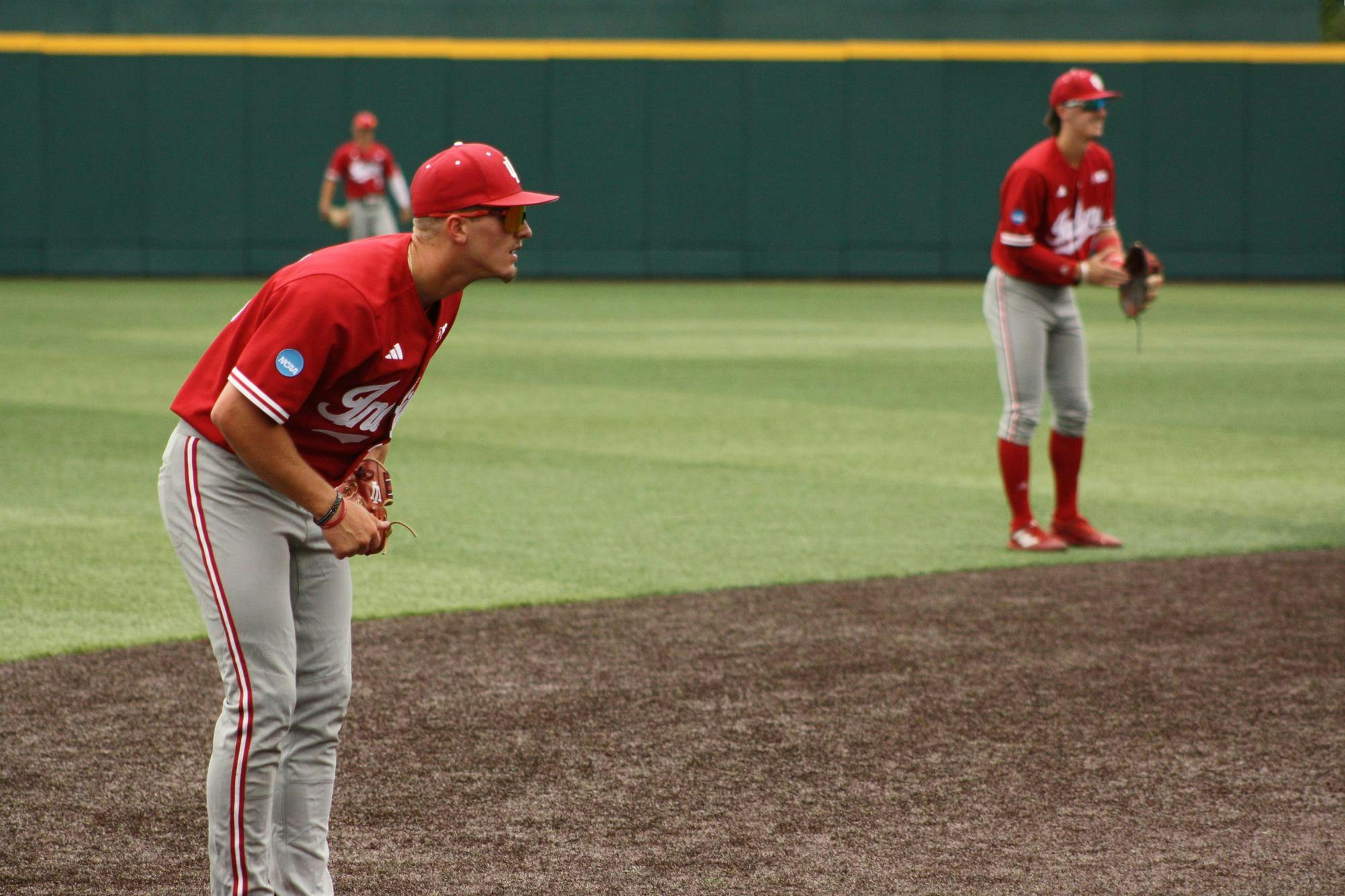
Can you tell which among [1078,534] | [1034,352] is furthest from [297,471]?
[1078,534]

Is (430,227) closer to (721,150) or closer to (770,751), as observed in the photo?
(770,751)

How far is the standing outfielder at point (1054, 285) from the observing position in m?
8.03

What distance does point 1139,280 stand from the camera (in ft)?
28.2

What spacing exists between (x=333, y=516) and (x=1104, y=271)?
5.55 m

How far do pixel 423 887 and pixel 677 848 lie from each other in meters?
0.62

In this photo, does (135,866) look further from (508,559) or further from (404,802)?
(508,559)

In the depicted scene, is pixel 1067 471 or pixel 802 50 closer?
pixel 1067 471

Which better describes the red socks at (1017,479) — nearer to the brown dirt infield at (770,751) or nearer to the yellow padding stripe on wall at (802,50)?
the brown dirt infield at (770,751)

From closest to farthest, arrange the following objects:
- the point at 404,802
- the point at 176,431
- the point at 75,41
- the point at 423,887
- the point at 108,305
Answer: the point at 176,431, the point at 423,887, the point at 404,802, the point at 108,305, the point at 75,41

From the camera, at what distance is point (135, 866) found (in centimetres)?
407

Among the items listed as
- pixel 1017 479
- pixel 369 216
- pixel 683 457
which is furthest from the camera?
pixel 369 216

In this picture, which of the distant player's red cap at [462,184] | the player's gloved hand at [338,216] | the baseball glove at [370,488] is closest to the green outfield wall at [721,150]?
the player's gloved hand at [338,216]

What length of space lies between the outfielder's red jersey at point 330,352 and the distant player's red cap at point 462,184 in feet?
0.40

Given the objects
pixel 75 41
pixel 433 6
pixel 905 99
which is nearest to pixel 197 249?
pixel 75 41
